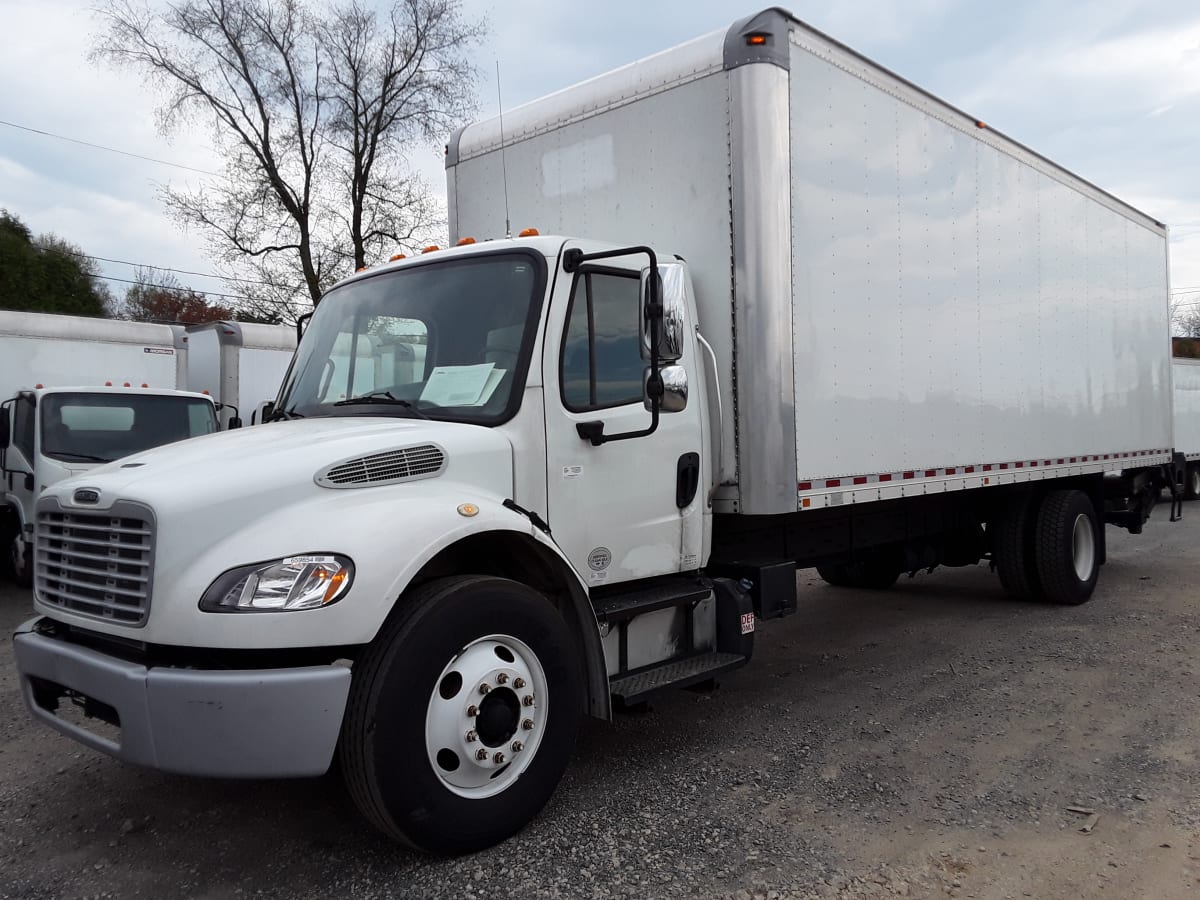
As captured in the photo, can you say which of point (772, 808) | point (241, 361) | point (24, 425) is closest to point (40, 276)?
point (241, 361)

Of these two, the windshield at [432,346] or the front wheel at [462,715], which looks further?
the windshield at [432,346]

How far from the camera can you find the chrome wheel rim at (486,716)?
137 inches

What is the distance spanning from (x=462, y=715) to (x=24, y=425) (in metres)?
8.80

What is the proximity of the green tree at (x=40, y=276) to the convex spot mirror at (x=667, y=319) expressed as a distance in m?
29.7

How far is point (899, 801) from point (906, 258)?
3.39m

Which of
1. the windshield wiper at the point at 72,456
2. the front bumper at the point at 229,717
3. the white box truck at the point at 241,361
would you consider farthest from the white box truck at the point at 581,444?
the white box truck at the point at 241,361

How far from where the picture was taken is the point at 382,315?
4.57m

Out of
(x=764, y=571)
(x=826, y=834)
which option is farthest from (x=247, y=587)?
(x=764, y=571)

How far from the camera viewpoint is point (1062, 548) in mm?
8219

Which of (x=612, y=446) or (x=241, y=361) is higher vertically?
(x=241, y=361)

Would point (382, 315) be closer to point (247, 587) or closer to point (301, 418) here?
point (301, 418)

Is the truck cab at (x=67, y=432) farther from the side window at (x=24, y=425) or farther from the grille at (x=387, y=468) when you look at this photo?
the grille at (x=387, y=468)

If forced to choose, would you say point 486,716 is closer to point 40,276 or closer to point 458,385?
point 458,385

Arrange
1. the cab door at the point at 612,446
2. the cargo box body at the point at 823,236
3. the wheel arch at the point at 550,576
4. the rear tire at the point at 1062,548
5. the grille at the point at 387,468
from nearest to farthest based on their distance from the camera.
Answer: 1. the grille at the point at 387,468
2. the wheel arch at the point at 550,576
3. the cab door at the point at 612,446
4. the cargo box body at the point at 823,236
5. the rear tire at the point at 1062,548
